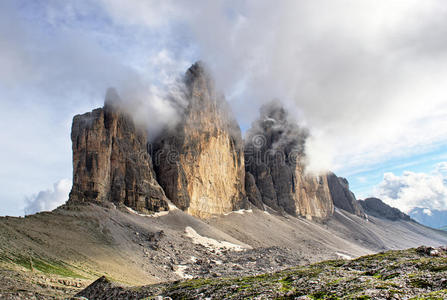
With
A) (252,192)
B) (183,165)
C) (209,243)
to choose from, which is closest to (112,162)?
(183,165)

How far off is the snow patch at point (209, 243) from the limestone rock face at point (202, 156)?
20672 millimetres

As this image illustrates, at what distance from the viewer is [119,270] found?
61.7m

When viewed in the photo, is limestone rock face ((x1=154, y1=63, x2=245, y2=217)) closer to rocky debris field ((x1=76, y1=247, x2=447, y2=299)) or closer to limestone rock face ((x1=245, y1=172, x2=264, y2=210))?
limestone rock face ((x1=245, y1=172, x2=264, y2=210))

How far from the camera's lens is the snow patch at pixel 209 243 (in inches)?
3804

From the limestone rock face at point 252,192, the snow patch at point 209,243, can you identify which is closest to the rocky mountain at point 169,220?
the snow patch at point 209,243

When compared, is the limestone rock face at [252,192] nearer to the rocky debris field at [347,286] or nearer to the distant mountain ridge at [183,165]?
the distant mountain ridge at [183,165]

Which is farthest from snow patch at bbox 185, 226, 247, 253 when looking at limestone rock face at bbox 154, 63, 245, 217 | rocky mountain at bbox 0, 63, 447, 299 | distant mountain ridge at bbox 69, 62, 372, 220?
limestone rock face at bbox 154, 63, 245, 217

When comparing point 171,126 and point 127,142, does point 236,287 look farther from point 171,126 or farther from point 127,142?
point 171,126

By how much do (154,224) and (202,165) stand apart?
4637 cm

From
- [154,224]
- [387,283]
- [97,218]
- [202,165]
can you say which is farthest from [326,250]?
[387,283]

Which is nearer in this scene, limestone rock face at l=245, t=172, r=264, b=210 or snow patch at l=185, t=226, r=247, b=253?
snow patch at l=185, t=226, r=247, b=253

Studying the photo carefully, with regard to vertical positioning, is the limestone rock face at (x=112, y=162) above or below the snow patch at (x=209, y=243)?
above

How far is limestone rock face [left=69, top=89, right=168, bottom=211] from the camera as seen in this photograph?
9856 centimetres

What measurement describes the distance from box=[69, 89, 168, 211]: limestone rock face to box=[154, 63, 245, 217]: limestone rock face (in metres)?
10.8
